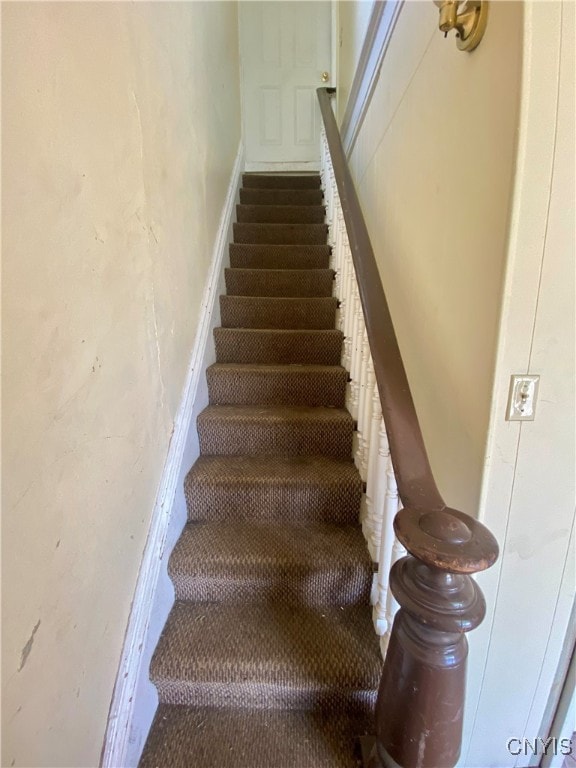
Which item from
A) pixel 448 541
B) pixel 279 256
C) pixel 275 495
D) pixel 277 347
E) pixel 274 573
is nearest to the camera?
pixel 448 541

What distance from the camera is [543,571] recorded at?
0.91 m

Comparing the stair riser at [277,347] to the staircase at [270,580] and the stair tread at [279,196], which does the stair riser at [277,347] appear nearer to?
the staircase at [270,580]

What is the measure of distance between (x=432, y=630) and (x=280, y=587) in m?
0.65

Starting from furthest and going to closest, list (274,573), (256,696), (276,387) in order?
(276,387) < (274,573) < (256,696)

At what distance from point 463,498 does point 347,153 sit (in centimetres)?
234

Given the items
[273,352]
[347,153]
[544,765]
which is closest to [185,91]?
[273,352]

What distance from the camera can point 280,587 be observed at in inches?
47.0

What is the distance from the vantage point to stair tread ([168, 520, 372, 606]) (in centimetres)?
117

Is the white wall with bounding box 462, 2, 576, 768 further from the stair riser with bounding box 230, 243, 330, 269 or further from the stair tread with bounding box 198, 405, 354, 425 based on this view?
the stair riser with bounding box 230, 243, 330, 269

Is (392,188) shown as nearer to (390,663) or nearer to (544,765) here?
(390,663)

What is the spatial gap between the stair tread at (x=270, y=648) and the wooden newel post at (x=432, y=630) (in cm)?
32

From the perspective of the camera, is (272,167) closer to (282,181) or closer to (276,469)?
(282,181)

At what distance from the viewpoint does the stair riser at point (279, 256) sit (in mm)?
2334

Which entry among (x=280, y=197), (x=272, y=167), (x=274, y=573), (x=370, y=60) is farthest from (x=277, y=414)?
(x=272, y=167)
